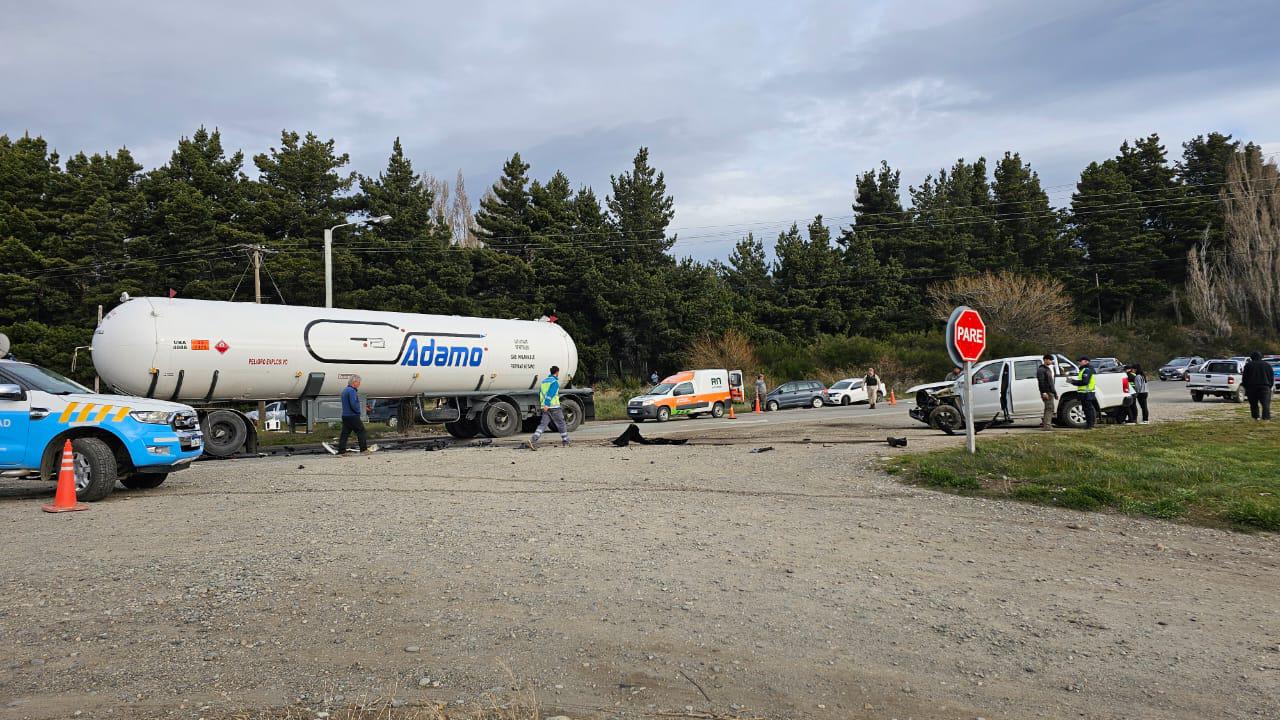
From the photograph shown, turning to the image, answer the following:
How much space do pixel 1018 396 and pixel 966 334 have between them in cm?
762

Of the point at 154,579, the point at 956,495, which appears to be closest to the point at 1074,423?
the point at 956,495

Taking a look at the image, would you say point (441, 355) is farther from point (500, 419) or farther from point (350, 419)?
point (350, 419)

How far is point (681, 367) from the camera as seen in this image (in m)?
57.5

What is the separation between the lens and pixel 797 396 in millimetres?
40719

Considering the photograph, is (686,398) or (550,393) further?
(686,398)

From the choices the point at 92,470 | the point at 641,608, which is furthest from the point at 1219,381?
the point at 92,470

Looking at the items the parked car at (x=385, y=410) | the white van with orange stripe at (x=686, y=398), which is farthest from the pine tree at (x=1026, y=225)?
the parked car at (x=385, y=410)

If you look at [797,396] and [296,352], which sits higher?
[296,352]

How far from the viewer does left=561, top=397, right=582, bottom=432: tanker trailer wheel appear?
26.3m

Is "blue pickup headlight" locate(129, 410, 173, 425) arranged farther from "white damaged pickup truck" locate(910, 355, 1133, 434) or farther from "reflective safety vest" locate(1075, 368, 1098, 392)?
"reflective safety vest" locate(1075, 368, 1098, 392)

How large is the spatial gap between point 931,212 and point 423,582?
7171 centimetres

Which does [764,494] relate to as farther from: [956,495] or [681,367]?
[681,367]

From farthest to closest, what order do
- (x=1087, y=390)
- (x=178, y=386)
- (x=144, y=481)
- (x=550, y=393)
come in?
(x=178, y=386) < (x=1087, y=390) < (x=550, y=393) < (x=144, y=481)

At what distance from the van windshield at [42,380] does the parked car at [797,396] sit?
31.5m
